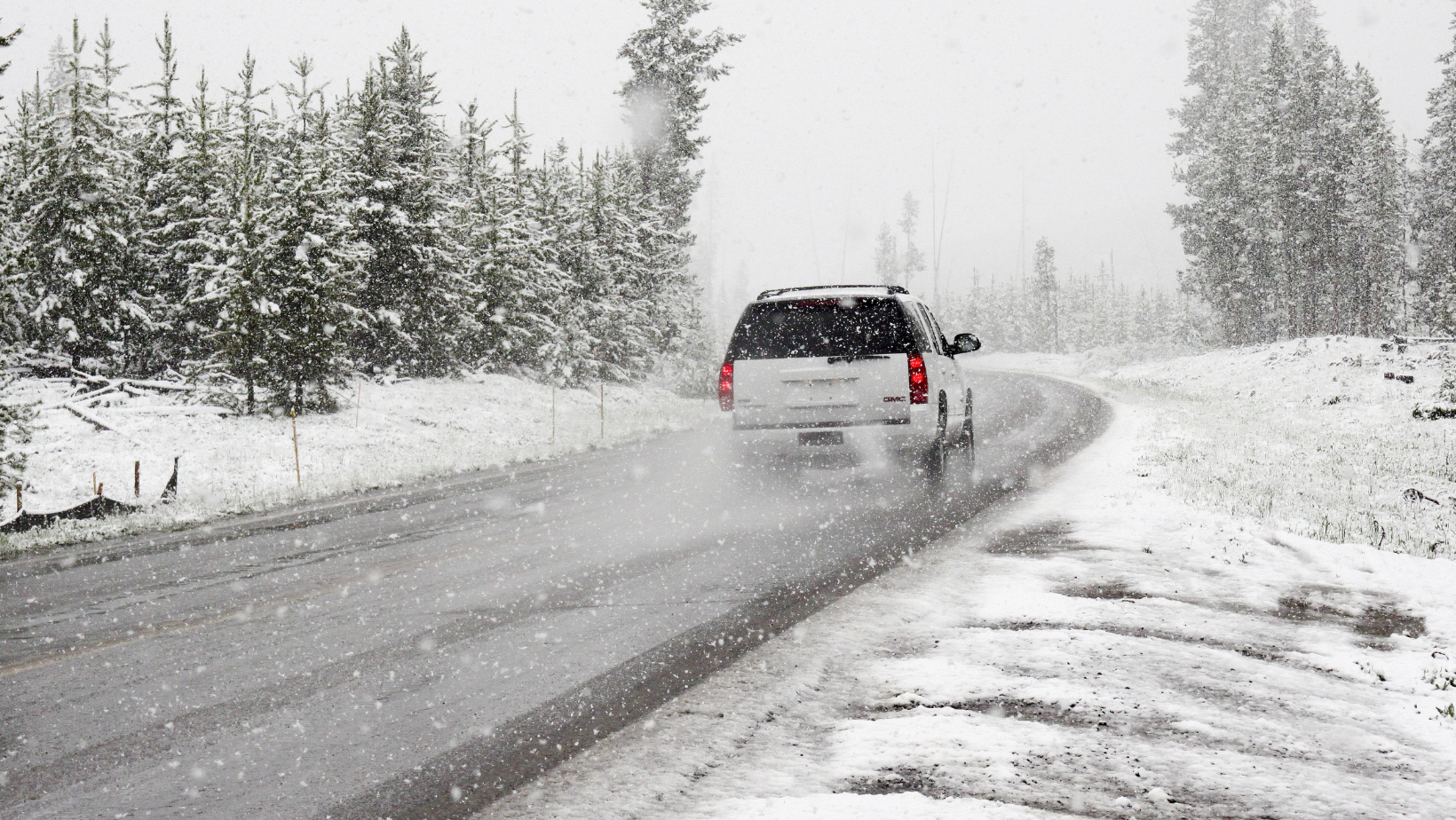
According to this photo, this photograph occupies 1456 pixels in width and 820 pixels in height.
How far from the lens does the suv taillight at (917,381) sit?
10.2 m

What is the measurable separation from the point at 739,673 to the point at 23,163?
29.2 meters

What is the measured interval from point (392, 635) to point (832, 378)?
20.1 ft

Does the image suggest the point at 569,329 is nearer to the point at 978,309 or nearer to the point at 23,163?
the point at 23,163

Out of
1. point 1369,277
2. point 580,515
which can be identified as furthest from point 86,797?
point 1369,277

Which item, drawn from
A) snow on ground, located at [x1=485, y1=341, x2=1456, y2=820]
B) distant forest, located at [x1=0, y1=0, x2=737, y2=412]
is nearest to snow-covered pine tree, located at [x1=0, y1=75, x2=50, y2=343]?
distant forest, located at [x1=0, y1=0, x2=737, y2=412]

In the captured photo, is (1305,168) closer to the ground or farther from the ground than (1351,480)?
farther from the ground

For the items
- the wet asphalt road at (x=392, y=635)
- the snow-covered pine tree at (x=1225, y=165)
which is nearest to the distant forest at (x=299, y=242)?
the wet asphalt road at (x=392, y=635)

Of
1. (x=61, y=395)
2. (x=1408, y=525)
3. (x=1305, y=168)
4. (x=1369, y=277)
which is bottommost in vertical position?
(x=1408, y=525)

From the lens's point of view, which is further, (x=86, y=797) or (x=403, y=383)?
(x=403, y=383)

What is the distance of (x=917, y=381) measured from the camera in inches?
403

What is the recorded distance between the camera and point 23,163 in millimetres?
25141

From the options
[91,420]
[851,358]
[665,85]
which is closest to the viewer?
[851,358]

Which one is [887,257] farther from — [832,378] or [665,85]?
[832,378]

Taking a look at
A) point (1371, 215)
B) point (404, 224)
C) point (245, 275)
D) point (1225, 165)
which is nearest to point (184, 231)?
point (404, 224)
